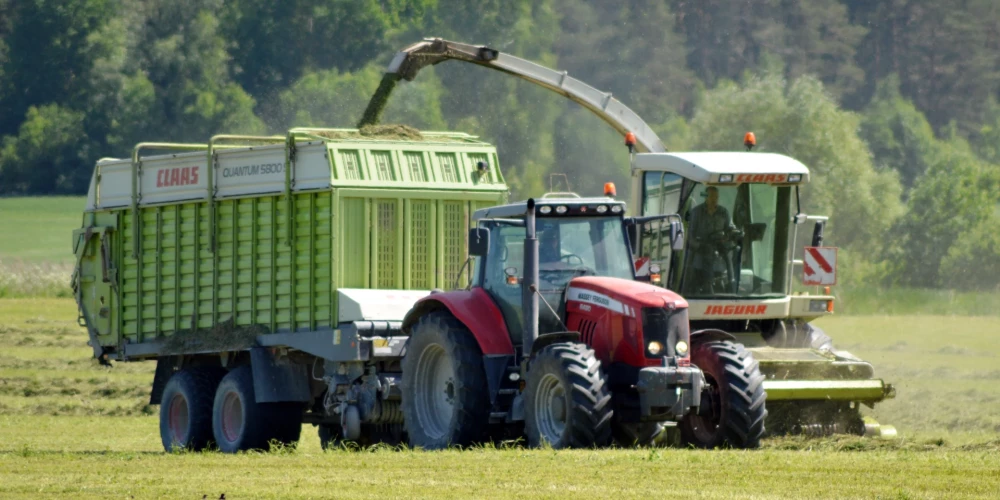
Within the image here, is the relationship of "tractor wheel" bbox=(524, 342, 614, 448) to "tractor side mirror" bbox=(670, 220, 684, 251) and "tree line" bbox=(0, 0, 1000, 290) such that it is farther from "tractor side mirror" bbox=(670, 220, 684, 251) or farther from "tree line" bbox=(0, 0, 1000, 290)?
"tree line" bbox=(0, 0, 1000, 290)

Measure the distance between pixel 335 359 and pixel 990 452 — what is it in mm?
6256

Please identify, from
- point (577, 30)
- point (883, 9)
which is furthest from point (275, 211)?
point (883, 9)

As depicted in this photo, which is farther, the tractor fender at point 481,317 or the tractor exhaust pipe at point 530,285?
the tractor fender at point 481,317

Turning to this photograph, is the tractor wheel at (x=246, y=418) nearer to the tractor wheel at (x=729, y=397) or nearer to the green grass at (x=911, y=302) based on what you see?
the tractor wheel at (x=729, y=397)

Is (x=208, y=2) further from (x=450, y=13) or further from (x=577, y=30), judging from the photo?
(x=577, y=30)

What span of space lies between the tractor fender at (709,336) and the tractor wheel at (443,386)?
1971 mm

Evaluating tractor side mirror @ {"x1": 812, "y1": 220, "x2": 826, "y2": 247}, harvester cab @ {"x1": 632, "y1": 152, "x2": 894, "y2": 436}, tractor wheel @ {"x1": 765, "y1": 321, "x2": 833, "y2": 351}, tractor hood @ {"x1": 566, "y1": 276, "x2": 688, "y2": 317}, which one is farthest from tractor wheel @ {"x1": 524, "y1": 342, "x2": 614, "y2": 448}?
tractor side mirror @ {"x1": 812, "y1": 220, "x2": 826, "y2": 247}

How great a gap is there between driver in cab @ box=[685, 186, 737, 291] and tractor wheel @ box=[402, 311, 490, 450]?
3044mm

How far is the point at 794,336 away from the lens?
1839 centimetres

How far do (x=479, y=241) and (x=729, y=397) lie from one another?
2540 mm

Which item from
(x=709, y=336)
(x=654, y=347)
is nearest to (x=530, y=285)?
(x=654, y=347)

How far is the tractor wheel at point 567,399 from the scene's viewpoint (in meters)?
14.3

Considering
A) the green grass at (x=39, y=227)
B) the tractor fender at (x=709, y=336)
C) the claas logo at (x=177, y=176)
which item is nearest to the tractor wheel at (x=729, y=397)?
the tractor fender at (x=709, y=336)

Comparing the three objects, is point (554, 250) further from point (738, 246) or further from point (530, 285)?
point (738, 246)
